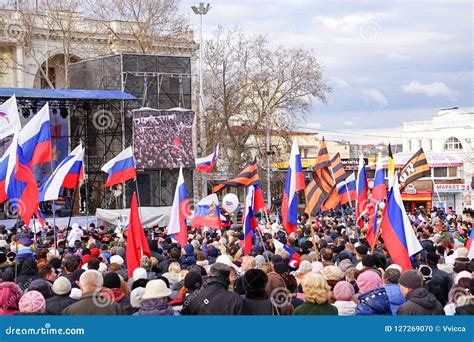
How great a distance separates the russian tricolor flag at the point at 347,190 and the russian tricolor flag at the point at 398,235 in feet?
32.7

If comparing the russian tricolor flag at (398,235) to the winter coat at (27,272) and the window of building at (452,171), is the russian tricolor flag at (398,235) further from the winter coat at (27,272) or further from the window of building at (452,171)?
the window of building at (452,171)

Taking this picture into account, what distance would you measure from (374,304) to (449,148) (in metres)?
57.6

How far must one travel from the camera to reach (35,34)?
47375 millimetres

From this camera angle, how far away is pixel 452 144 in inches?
2491

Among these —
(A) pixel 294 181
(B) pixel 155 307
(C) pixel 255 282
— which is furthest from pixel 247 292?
(A) pixel 294 181

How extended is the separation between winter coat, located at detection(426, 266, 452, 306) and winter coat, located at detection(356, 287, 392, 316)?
1.62 meters

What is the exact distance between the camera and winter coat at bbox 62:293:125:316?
7.29 metres

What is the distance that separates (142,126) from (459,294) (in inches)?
1094

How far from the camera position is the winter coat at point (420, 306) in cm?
741

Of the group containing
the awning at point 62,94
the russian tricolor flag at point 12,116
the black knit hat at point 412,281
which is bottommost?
the black knit hat at point 412,281

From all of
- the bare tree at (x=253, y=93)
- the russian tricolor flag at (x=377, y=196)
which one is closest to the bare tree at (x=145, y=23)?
the bare tree at (x=253, y=93)

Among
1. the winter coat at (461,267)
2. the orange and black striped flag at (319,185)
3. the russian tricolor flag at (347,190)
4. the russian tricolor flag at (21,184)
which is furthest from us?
the russian tricolor flag at (347,190)
